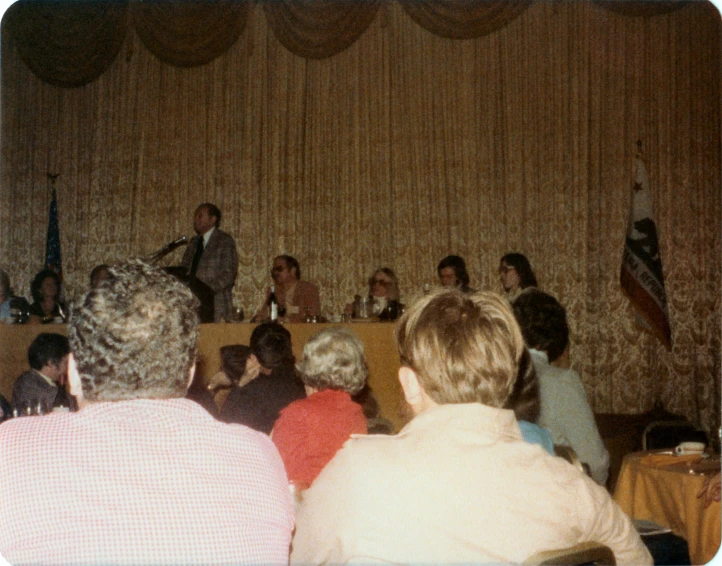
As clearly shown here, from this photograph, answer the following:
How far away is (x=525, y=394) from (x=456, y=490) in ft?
2.95

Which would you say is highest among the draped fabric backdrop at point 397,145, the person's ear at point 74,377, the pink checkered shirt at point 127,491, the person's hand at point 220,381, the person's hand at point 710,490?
the draped fabric backdrop at point 397,145

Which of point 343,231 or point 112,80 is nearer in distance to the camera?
point 343,231

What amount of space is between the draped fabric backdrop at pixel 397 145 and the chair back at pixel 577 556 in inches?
290

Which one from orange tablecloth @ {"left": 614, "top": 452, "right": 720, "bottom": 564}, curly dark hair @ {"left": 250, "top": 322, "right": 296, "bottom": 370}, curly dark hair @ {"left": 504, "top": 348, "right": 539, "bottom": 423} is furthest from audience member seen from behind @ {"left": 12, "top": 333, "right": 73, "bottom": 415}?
→ orange tablecloth @ {"left": 614, "top": 452, "right": 720, "bottom": 564}

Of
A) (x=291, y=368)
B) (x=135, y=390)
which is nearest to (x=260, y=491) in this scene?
(x=135, y=390)

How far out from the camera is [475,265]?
898 centimetres

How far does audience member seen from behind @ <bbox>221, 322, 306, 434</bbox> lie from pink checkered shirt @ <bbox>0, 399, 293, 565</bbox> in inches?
84.5

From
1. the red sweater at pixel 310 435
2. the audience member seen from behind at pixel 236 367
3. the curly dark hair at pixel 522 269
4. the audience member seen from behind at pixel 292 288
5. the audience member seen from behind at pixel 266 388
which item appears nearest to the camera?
the red sweater at pixel 310 435

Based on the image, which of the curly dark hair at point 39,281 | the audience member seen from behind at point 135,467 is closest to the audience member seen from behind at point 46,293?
the curly dark hair at point 39,281

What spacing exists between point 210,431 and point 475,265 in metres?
7.74

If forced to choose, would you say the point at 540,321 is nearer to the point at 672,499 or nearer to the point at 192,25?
the point at 672,499

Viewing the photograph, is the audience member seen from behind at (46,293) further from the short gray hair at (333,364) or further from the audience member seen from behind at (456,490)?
the audience member seen from behind at (456,490)

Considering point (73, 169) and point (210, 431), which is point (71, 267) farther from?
point (210, 431)

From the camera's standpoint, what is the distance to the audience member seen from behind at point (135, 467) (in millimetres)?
1276
